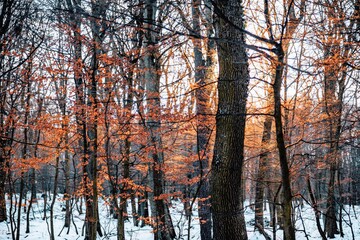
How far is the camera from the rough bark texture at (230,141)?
145 inches

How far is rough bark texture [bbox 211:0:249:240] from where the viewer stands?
369cm

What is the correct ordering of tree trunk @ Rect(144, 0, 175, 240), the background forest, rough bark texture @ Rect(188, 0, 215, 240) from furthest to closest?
rough bark texture @ Rect(188, 0, 215, 240)
tree trunk @ Rect(144, 0, 175, 240)
the background forest

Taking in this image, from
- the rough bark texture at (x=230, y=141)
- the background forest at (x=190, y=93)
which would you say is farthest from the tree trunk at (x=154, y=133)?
the rough bark texture at (x=230, y=141)

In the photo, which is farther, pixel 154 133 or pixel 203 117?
pixel 203 117

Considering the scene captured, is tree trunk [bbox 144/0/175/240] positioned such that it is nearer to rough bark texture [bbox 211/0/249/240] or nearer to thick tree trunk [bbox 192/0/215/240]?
thick tree trunk [bbox 192/0/215/240]

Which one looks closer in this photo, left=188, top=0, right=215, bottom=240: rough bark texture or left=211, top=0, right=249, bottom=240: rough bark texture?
left=211, top=0, right=249, bottom=240: rough bark texture

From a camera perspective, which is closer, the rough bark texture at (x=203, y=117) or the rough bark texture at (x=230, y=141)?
the rough bark texture at (x=230, y=141)

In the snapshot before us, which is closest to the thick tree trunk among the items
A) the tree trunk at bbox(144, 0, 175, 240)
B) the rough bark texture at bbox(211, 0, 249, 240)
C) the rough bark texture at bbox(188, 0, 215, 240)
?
the rough bark texture at bbox(188, 0, 215, 240)

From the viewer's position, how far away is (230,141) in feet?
12.3

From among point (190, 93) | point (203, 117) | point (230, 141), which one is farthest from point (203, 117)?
point (230, 141)

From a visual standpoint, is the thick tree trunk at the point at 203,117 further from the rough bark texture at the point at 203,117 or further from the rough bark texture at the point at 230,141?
the rough bark texture at the point at 230,141

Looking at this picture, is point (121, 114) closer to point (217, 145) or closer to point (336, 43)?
point (217, 145)

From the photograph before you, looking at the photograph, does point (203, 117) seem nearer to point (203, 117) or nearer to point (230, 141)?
point (203, 117)

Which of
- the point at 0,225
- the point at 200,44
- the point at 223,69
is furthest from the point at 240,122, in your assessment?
the point at 0,225
